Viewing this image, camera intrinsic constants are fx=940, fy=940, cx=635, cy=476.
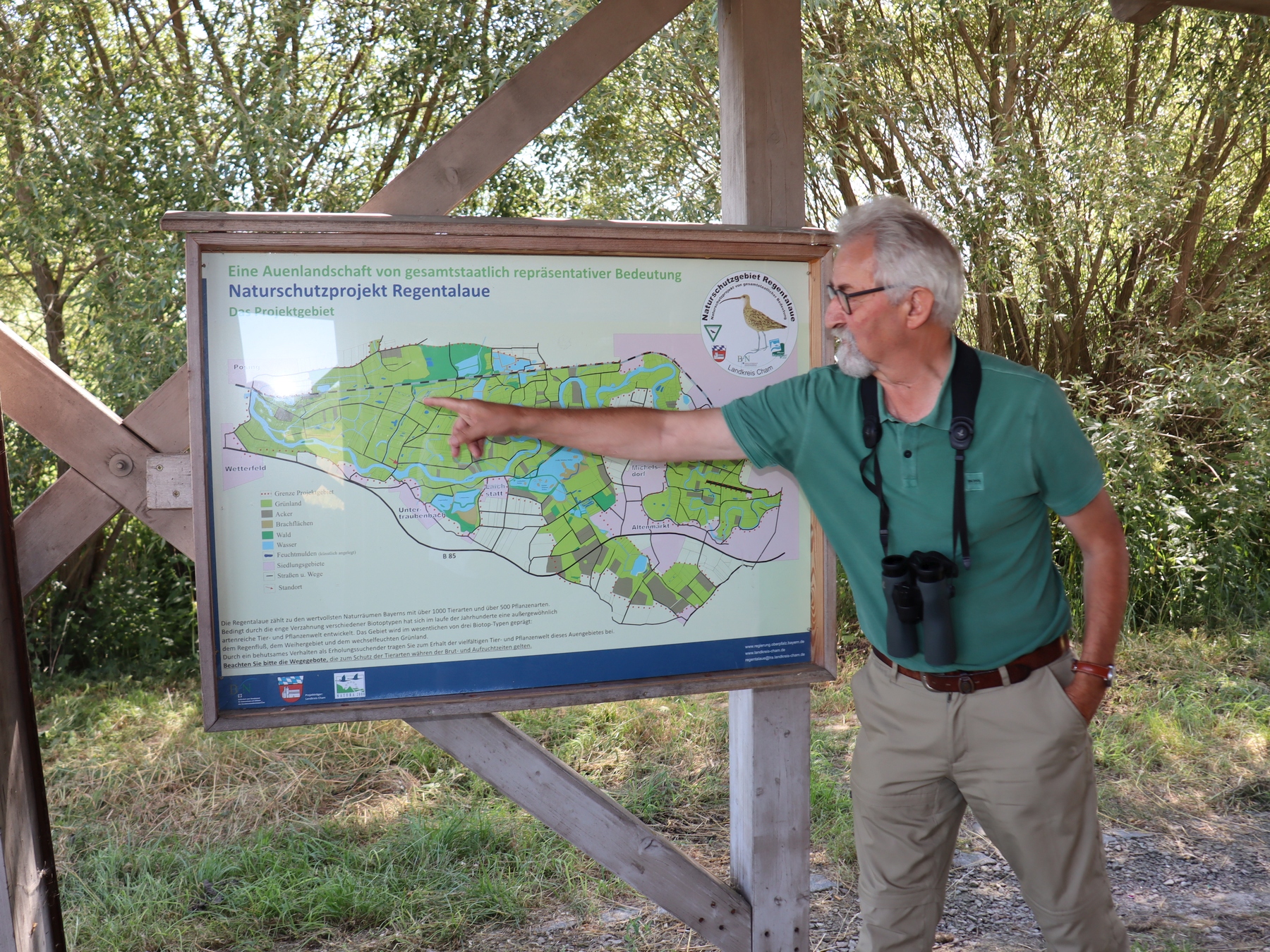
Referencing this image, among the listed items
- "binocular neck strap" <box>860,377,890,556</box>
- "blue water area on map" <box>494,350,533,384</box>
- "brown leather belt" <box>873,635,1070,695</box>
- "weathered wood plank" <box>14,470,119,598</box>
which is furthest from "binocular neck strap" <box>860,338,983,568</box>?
"weathered wood plank" <box>14,470,119,598</box>

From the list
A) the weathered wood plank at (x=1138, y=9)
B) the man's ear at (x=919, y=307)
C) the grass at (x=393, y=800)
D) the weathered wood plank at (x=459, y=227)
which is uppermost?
the weathered wood plank at (x=1138, y=9)

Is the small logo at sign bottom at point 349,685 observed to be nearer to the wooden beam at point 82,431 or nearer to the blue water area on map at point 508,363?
the wooden beam at point 82,431

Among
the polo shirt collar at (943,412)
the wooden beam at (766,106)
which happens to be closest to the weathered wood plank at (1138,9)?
the wooden beam at (766,106)

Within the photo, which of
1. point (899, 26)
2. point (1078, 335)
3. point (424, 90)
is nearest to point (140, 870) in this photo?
point (424, 90)

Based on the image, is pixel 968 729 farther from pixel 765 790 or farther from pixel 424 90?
pixel 424 90

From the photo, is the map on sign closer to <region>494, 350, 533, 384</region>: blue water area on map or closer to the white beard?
<region>494, 350, 533, 384</region>: blue water area on map

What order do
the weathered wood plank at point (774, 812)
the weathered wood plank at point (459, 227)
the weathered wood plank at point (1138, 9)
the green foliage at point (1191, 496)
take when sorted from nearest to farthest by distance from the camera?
the weathered wood plank at point (459, 227), the weathered wood plank at point (774, 812), the weathered wood plank at point (1138, 9), the green foliage at point (1191, 496)

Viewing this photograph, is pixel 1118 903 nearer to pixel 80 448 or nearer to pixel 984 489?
pixel 984 489

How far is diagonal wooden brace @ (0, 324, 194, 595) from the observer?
2.00 meters

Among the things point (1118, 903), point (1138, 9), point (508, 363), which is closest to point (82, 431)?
point (508, 363)

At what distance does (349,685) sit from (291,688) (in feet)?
0.38

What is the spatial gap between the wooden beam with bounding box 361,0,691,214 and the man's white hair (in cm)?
73

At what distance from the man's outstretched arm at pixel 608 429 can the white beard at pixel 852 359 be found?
291 millimetres

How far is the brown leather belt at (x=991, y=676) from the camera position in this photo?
193cm
